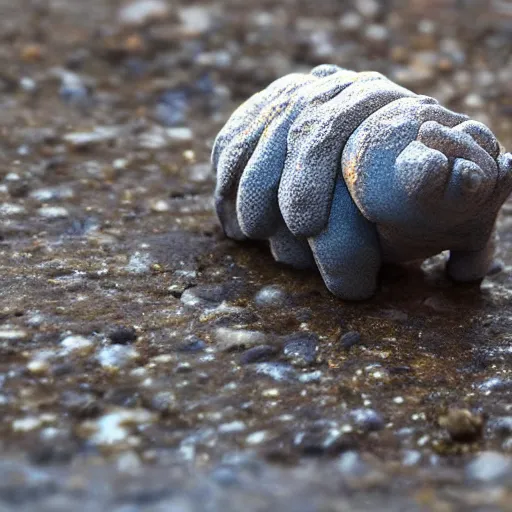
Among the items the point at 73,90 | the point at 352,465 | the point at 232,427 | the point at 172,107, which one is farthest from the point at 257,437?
the point at 73,90

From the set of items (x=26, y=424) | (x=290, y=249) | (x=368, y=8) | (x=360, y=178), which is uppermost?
(x=368, y=8)

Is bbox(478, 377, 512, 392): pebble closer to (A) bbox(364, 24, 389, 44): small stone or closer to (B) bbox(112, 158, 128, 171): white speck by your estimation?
(B) bbox(112, 158, 128, 171): white speck

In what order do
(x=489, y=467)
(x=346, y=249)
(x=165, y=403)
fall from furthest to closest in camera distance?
(x=346, y=249) < (x=165, y=403) < (x=489, y=467)

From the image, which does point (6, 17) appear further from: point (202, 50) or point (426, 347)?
point (426, 347)

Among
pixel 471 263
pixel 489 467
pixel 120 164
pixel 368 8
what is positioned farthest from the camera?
pixel 368 8

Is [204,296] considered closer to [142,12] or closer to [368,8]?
[142,12]

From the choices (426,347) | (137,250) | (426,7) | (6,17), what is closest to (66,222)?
(137,250)

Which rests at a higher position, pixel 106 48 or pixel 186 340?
pixel 106 48

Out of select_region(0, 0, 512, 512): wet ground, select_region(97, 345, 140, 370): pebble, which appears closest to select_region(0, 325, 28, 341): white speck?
select_region(0, 0, 512, 512): wet ground
